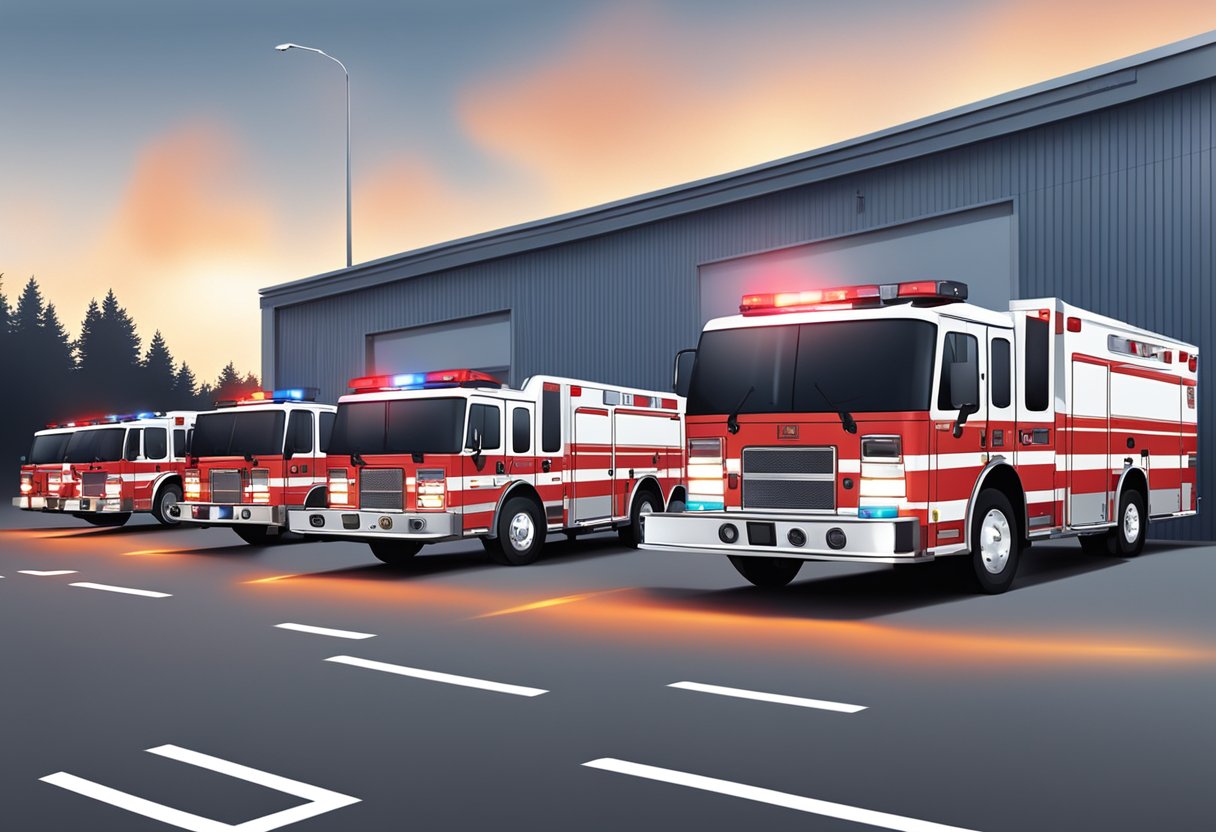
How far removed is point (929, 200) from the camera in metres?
22.2

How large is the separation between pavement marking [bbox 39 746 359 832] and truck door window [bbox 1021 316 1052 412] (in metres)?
8.89

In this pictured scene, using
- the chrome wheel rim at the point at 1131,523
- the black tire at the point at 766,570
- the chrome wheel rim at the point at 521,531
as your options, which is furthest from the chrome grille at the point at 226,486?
the chrome wheel rim at the point at 1131,523

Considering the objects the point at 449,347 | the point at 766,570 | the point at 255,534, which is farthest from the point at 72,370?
the point at 766,570

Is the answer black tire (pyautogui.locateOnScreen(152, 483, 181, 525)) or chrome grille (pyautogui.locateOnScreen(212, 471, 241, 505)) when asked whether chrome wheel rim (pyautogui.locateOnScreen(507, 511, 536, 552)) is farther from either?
black tire (pyautogui.locateOnScreen(152, 483, 181, 525))

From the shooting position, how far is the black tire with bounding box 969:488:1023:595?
11.1m

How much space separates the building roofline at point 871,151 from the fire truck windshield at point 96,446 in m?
11.7

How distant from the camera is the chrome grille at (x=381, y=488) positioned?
14.3m

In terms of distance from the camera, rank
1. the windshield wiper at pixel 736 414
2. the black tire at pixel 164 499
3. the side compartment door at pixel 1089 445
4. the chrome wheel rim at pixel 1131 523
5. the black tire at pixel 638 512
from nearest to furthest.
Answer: the windshield wiper at pixel 736 414, the side compartment door at pixel 1089 445, the chrome wheel rim at pixel 1131 523, the black tire at pixel 638 512, the black tire at pixel 164 499

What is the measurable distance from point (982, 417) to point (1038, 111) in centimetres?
1155

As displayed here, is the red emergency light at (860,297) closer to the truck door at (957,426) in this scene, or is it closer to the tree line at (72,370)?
the truck door at (957,426)

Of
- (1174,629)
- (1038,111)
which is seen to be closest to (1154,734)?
(1174,629)

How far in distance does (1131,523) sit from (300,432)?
12.4 m

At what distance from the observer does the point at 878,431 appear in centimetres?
1024

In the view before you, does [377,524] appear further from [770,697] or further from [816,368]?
[770,697]
